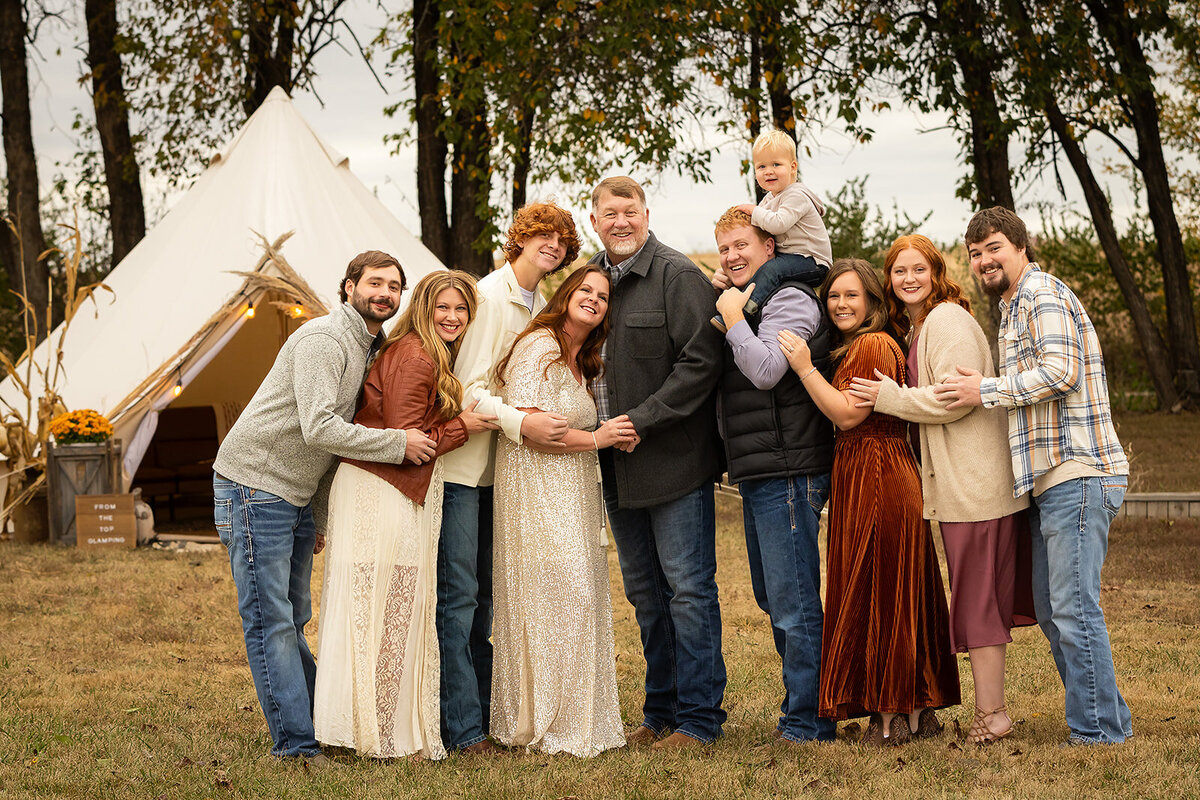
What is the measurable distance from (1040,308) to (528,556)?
1758 millimetres

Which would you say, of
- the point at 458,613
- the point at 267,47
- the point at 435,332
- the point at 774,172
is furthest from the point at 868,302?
the point at 267,47

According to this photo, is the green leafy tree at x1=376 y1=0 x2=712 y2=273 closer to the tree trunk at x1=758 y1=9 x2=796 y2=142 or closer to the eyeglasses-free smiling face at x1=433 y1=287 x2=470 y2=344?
the tree trunk at x1=758 y1=9 x2=796 y2=142

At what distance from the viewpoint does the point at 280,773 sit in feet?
12.0

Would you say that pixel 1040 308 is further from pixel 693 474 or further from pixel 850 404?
pixel 693 474

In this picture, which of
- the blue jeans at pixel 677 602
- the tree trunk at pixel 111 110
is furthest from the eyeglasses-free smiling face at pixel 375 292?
the tree trunk at pixel 111 110

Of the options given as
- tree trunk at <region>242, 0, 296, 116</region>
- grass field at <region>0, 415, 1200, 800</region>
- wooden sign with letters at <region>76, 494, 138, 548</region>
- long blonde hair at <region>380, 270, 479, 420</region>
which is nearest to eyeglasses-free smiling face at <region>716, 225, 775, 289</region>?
long blonde hair at <region>380, 270, 479, 420</region>

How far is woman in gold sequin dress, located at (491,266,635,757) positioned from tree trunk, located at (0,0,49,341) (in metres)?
10.6

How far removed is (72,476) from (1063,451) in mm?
7173

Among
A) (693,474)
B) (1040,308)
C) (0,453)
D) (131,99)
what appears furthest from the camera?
(131,99)

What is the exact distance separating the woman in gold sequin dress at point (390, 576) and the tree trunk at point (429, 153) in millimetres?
8741

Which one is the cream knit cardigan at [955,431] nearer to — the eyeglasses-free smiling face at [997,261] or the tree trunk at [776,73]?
the eyeglasses-free smiling face at [997,261]

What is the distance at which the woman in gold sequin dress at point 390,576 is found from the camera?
145 inches

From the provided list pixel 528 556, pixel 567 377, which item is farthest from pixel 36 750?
pixel 567 377

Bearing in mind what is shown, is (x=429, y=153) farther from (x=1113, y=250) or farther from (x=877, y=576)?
(x=877, y=576)
